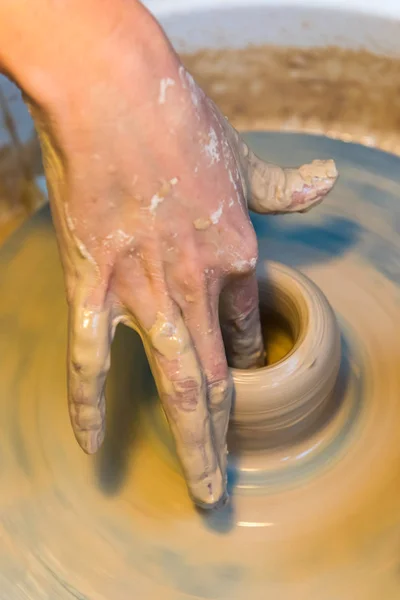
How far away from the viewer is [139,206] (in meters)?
0.72

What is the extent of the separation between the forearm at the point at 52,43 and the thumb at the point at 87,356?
24 centimetres

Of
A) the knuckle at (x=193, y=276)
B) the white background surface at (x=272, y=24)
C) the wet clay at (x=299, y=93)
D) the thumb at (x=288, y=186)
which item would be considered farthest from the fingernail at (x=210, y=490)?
the white background surface at (x=272, y=24)

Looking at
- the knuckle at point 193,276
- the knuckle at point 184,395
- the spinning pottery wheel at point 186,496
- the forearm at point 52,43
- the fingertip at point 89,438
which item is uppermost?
the forearm at point 52,43

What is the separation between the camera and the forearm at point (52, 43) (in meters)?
0.65

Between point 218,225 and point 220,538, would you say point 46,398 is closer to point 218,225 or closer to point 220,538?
point 220,538

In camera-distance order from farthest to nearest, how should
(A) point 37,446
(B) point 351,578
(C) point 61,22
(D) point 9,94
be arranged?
(D) point 9,94, (A) point 37,446, (B) point 351,578, (C) point 61,22

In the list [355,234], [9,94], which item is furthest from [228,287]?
[9,94]

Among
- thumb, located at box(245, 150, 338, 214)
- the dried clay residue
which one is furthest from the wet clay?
thumb, located at box(245, 150, 338, 214)

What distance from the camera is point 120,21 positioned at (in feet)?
2.20

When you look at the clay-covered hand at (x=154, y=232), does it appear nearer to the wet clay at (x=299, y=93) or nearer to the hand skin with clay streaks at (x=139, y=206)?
the hand skin with clay streaks at (x=139, y=206)

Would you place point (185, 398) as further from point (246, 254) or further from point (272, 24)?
point (272, 24)

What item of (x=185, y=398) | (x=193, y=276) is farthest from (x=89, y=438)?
(x=193, y=276)

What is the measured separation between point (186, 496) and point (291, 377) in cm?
28

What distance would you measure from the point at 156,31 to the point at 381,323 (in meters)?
0.69
